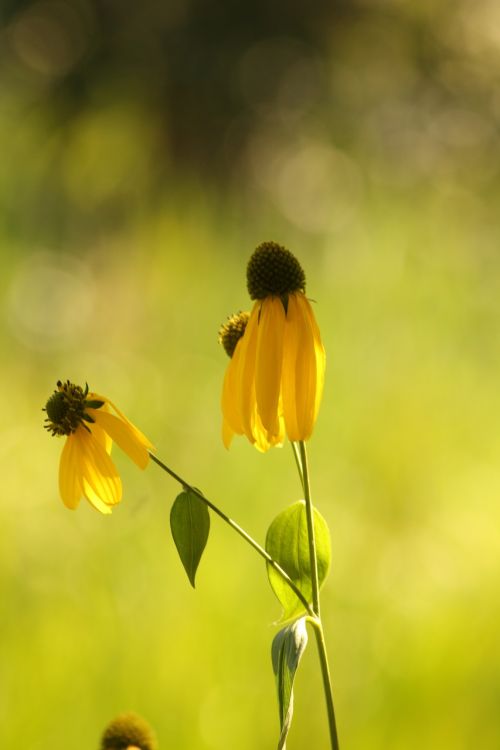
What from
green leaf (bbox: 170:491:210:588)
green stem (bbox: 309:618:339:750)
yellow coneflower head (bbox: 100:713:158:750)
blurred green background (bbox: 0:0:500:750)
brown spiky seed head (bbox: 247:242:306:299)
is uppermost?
blurred green background (bbox: 0:0:500:750)

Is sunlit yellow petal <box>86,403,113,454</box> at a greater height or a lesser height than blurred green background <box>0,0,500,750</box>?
lesser

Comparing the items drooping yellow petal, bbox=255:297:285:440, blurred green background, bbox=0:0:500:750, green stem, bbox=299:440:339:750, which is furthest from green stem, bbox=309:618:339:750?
blurred green background, bbox=0:0:500:750

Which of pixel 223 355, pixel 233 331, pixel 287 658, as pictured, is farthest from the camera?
pixel 223 355

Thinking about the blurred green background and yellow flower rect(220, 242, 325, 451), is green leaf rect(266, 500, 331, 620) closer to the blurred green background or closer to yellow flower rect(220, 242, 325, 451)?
yellow flower rect(220, 242, 325, 451)

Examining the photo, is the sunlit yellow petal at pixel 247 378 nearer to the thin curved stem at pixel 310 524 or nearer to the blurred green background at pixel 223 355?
the thin curved stem at pixel 310 524

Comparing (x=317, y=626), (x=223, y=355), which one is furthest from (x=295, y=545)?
(x=223, y=355)

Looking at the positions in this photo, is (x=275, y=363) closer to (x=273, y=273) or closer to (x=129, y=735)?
(x=273, y=273)

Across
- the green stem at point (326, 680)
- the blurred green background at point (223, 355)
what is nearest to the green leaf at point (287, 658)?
the green stem at point (326, 680)

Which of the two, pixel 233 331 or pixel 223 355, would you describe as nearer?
pixel 233 331

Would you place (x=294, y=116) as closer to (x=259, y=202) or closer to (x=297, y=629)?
(x=259, y=202)
